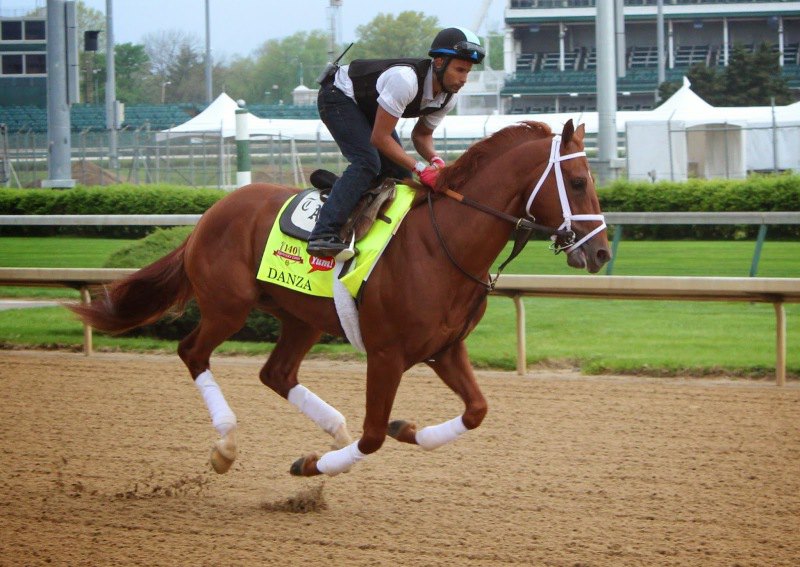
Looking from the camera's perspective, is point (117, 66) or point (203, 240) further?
point (117, 66)

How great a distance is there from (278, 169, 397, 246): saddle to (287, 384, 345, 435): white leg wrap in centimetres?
89

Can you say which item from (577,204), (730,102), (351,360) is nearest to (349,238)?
(577,204)

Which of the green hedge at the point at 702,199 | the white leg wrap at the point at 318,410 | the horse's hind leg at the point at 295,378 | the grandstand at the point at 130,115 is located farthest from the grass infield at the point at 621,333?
the grandstand at the point at 130,115

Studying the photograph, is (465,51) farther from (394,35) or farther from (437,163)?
(394,35)

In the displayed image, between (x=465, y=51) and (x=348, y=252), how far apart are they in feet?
3.62

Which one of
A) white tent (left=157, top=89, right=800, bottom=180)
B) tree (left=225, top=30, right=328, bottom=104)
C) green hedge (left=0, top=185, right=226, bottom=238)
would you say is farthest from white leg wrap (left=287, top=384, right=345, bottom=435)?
tree (left=225, top=30, right=328, bottom=104)

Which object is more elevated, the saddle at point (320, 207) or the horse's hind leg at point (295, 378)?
the saddle at point (320, 207)

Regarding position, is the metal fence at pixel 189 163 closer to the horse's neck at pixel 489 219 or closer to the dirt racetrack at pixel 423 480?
the dirt racetrack at pixel 423 480

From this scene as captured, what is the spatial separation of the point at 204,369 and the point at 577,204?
2351mm

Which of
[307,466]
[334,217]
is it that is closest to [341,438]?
[307,466]

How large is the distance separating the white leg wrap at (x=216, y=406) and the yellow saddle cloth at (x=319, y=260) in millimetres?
654

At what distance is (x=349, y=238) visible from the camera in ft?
18.0

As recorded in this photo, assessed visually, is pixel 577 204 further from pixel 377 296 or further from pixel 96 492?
pixel 96 492

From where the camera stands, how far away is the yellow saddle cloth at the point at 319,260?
541 cm
